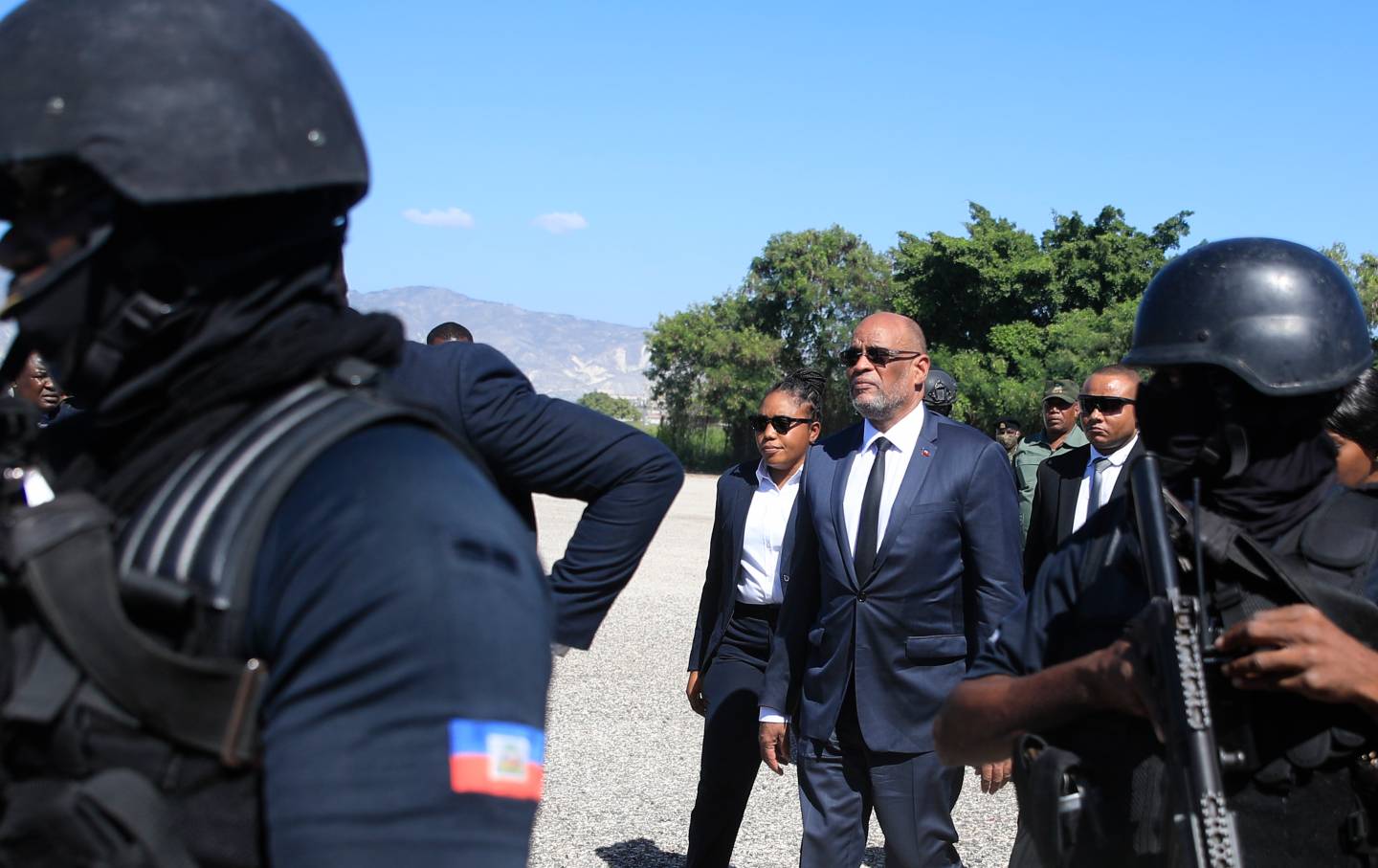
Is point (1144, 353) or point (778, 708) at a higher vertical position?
point (1144, 353)

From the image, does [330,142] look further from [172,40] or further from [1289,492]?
[1289,492]

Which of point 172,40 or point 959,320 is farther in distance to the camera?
point 959,320

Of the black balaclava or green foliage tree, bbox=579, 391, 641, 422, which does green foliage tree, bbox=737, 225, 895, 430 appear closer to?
green foliage tree, bbox=579, 391, 641, 422

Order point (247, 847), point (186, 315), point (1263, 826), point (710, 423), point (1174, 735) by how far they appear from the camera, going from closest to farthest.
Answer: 1. point (247, 847)
2. point (186, 315)
3. point (1174, 735)
4. point (1263, 826)
5. point (710, 423)

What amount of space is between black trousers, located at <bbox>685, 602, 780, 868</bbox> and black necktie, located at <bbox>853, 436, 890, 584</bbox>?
85 centimetres

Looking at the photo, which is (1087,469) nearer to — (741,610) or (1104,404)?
(1104,404)

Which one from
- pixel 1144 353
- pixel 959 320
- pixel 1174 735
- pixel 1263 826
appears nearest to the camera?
pixel 1174 735

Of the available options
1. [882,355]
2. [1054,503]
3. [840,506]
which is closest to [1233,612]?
[840,506]

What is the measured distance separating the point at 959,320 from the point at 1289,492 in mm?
40786

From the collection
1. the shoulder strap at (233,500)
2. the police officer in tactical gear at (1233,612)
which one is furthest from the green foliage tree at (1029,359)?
the shoulder strap at (233,500)

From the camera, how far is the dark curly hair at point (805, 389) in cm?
623

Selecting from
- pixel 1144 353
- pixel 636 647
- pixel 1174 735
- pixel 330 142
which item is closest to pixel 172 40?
pixel 330 142

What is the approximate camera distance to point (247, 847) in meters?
1.27

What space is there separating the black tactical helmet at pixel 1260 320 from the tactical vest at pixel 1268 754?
0.26 metres
